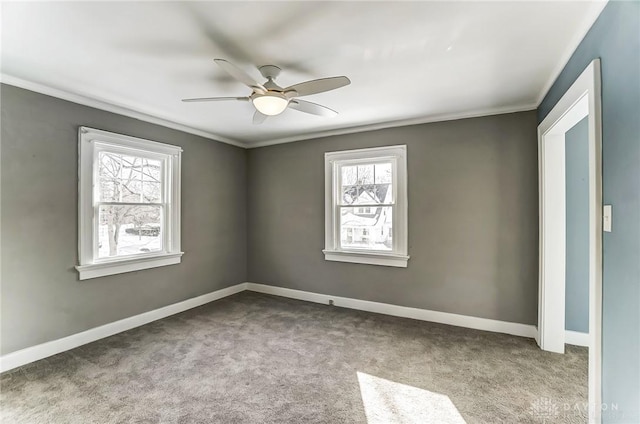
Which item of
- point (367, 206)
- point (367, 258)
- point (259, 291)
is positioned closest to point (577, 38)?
point (367, 206)

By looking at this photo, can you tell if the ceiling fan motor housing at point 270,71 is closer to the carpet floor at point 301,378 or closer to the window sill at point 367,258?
the carpet floor at point 301,378

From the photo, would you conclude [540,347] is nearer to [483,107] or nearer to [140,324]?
[483,107]

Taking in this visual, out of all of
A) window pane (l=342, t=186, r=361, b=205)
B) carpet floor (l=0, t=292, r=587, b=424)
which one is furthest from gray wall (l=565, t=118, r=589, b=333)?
window pane (l=342, t=186, r=361, b=205)

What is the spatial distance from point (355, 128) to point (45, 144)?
10.8 feet

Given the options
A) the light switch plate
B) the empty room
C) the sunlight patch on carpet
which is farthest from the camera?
the sunlight patch on carpet

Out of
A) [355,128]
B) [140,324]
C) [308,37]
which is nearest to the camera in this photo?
[308,37]

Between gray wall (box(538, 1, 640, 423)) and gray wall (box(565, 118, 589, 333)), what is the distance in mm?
1596

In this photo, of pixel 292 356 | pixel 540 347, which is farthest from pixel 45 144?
pixel 540 347

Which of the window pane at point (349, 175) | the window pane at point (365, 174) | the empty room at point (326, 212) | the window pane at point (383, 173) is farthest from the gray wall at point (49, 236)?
the window pane at point (383, 173)

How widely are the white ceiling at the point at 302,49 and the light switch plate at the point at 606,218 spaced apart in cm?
105

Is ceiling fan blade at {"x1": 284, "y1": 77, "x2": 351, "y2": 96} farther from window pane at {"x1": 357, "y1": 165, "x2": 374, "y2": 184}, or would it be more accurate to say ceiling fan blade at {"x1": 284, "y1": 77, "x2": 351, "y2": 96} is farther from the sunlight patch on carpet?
the sunlight patch on carpet

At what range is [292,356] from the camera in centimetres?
271

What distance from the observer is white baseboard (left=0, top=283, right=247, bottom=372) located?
2.50 meters

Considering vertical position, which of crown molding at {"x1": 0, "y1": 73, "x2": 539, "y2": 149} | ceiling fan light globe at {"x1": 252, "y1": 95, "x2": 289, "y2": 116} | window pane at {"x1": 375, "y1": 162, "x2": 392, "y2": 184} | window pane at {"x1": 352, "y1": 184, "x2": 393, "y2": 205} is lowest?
window pane at {"x1": 352, "y1": 184, "x2": 393, "y2": 205}
